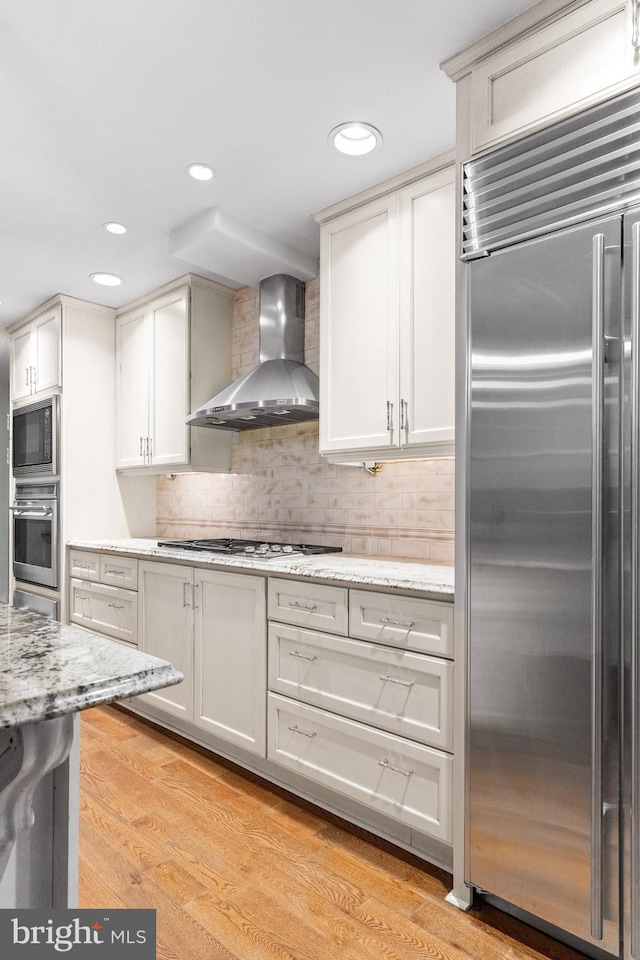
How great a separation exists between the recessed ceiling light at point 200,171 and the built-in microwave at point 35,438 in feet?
6.41

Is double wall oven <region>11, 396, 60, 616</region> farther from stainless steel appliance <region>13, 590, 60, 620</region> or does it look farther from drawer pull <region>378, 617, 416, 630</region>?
stainless steel appliance <region>13, 590, 60, 620</region>

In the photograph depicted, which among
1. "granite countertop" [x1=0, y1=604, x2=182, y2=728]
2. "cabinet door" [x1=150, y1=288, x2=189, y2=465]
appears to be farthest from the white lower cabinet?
"granite countertop" [x1=0, y1=604, x2=182, y2=728]

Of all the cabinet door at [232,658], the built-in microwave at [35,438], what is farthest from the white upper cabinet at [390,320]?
the built-in microwave at [35,438]

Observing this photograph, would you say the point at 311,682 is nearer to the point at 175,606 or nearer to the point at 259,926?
the point at 259,926

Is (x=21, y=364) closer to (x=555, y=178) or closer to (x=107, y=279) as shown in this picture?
(x=107, y=279)

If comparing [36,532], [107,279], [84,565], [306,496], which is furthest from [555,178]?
[36,532]

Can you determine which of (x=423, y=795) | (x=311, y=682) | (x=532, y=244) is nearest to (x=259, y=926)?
(x=423, y=795)

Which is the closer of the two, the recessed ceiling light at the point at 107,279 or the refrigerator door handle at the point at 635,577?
the refrigerator door handle at the point at 635,577

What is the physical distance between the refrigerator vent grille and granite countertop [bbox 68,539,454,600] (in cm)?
101

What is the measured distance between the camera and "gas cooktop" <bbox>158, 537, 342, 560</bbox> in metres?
2.61

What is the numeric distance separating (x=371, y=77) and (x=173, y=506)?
9.58ft

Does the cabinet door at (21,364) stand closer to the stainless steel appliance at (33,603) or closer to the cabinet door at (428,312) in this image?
the cabinet door at (428,312)

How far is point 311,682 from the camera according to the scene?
7.17ft

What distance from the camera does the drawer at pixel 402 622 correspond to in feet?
5.88
